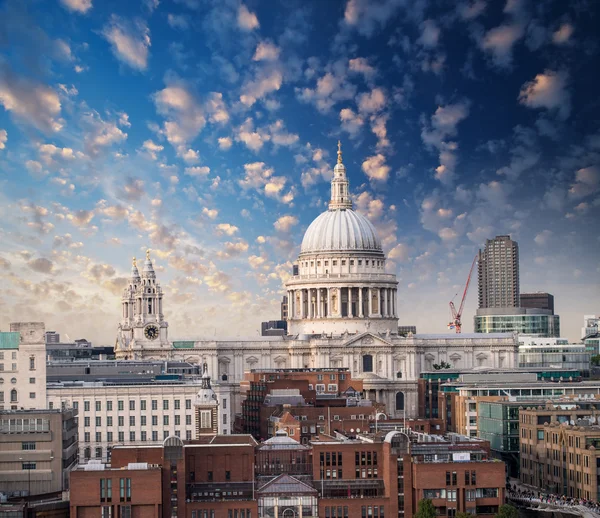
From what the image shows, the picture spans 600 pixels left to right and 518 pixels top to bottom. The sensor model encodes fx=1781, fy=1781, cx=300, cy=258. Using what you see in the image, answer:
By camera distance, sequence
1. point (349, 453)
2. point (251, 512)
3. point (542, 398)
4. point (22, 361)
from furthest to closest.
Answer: point (542, 398)
point (22, 361)
point (349, 453)
point (251, 512)

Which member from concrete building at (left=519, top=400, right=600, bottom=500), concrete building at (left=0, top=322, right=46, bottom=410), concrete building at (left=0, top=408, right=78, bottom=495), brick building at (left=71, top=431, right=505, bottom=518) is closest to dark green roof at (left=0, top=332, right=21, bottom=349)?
concrete building at (left=0, top=322, right=46, bottom=410)

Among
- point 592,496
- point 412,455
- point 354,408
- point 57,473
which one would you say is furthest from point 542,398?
point 57,473

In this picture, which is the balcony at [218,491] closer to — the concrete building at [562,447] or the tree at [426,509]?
the tree at [426,509]

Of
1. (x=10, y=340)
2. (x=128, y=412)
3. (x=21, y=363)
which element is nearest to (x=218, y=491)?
(x=21, y=363)

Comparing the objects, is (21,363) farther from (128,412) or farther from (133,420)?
(133,420)

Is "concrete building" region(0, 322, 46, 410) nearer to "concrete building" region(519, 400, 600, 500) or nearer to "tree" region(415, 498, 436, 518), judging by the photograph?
"concrete building" region(519, 400, 600, 500)

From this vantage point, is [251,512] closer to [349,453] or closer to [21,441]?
[349,453]
